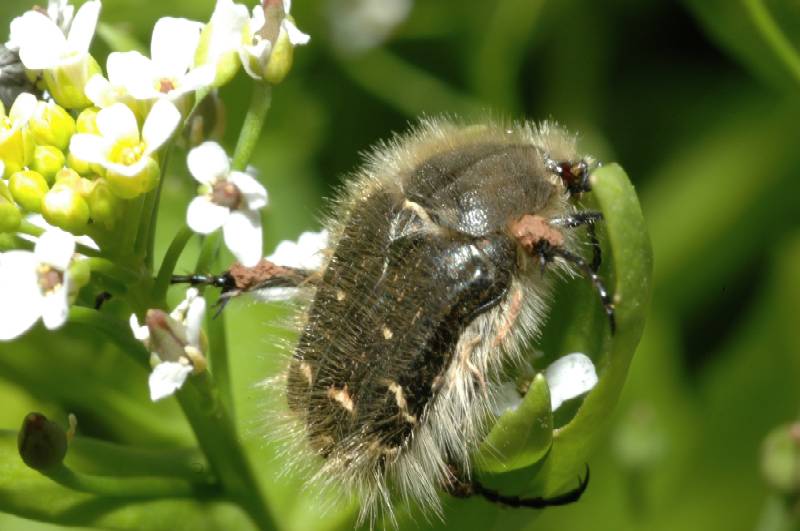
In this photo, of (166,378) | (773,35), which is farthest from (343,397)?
(773,35)

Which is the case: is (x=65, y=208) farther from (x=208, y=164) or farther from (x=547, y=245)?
(x=547, y=245)

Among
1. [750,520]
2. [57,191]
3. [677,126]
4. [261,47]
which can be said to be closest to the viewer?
[57,191]

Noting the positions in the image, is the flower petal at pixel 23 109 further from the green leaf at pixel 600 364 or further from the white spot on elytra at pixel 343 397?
the green leaf at pixel 600 364

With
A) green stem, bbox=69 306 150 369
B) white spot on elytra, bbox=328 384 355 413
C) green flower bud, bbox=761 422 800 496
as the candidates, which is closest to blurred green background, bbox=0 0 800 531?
green flower bud, bbox=761 422 800 496

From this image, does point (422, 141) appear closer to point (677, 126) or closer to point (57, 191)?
point (57, 191)

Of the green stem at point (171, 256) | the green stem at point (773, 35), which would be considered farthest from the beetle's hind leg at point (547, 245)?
the green stem at point (773, 35)


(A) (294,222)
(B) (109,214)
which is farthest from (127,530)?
(A) (294,222)

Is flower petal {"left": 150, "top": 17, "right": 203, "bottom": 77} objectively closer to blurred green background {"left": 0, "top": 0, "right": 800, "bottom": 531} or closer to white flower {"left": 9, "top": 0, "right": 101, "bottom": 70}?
white flower {"left": 9, "top": 0, "right": 101, "bottom": 70}
